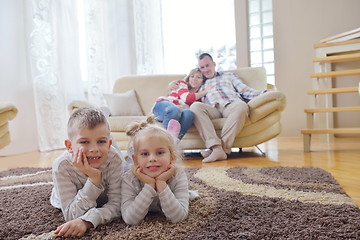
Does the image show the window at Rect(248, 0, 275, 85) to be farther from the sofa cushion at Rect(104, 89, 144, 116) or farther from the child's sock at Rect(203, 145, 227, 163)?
the child's sock at Rect(203, 145, 227, 163)

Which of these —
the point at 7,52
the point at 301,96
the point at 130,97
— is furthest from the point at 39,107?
the point at 301,96

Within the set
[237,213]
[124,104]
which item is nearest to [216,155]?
[124,104]

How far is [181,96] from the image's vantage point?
11.2ft

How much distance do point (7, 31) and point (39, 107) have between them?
900 millimetres

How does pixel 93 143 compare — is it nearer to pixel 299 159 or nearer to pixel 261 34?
pixel 299 159

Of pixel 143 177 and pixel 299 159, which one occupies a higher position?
pixel 143 177

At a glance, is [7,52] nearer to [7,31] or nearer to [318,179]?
[7,31]

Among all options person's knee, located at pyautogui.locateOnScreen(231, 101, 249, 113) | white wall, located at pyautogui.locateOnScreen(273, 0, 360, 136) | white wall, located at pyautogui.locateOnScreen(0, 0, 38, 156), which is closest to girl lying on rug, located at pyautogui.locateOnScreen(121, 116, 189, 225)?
person's knee, located at pyautogui.locateOnScreen(231, 101, 249, 113)

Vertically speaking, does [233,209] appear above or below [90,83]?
below

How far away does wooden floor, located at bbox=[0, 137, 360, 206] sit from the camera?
2209 mm

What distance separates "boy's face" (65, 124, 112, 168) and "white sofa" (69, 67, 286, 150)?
1.94 meters

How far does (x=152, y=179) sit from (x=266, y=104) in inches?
78.4

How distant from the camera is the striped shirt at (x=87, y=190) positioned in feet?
4.26

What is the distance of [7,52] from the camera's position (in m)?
4.05
